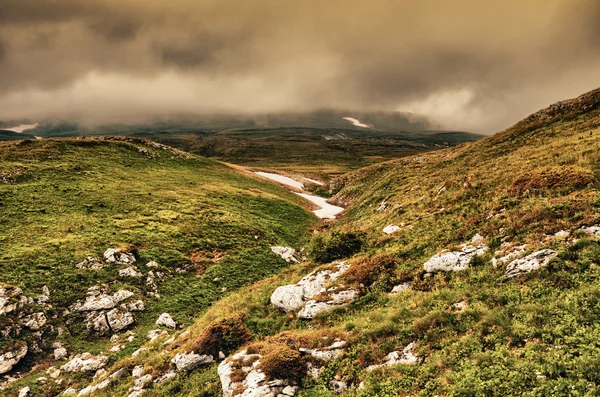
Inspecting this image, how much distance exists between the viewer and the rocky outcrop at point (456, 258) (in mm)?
16312

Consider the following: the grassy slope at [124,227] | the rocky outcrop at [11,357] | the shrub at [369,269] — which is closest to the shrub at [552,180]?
the shrub at [369,269]

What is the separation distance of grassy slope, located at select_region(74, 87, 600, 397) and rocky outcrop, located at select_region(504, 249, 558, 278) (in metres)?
0.35

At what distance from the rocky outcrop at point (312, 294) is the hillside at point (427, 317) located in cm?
9

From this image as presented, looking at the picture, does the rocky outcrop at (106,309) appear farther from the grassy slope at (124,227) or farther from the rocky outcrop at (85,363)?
the rocky outcrop at (85,363)

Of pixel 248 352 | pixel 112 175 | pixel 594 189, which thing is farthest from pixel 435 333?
pixel 112 175

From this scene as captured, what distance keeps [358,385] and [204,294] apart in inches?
878

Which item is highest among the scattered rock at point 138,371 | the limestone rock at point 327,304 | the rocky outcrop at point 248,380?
the limestone rock at point 327,304

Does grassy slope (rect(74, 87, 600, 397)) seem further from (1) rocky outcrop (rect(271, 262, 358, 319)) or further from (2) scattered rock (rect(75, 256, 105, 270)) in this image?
(2) scattered rock (rect(75, 256, 105, 270))

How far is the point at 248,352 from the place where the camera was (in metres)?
14.9

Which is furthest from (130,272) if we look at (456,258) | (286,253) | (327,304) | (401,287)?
(456,258)

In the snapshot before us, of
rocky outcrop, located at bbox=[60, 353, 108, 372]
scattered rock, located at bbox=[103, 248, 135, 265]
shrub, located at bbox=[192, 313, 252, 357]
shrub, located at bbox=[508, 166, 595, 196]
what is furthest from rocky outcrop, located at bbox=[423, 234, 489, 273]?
scattered rock, located at bbox=[103, 248, 135, 265]

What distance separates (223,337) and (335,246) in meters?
11.3

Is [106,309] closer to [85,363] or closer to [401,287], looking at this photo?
[85,363]

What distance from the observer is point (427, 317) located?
13031 mm
